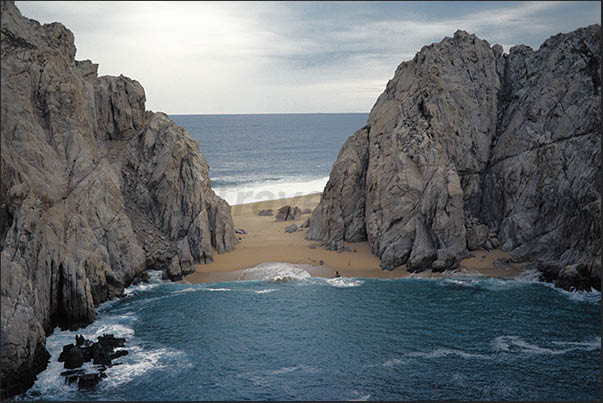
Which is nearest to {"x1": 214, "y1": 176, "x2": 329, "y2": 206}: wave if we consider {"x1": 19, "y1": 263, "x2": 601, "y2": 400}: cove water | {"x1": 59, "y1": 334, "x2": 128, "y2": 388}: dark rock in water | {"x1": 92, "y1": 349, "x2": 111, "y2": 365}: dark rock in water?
{"x1": 19, "y1": 263, "x2": 601, "y2": 400}: cove water

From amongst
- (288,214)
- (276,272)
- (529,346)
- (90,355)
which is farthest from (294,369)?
(288,214)

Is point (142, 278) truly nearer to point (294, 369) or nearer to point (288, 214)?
point (294, 369)

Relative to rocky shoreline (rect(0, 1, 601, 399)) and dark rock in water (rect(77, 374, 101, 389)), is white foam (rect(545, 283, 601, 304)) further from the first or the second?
dark rock in water (rect(77, 374, 101, 389))

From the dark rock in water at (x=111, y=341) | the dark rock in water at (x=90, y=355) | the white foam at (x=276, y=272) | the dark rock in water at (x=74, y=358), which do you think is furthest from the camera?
the white foam at (x=276, y=272)

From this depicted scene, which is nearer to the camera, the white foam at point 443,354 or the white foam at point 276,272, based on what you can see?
the white foam at point 443,354

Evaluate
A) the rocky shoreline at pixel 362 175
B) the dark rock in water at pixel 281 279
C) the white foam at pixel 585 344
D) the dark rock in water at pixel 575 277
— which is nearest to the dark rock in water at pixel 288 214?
the rocky shoreline at pixel 362 175

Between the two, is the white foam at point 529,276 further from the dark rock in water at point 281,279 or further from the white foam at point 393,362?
the dark rock in water at point 281,279

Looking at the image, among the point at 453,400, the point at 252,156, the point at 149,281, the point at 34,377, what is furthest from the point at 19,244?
the point at 252,156
